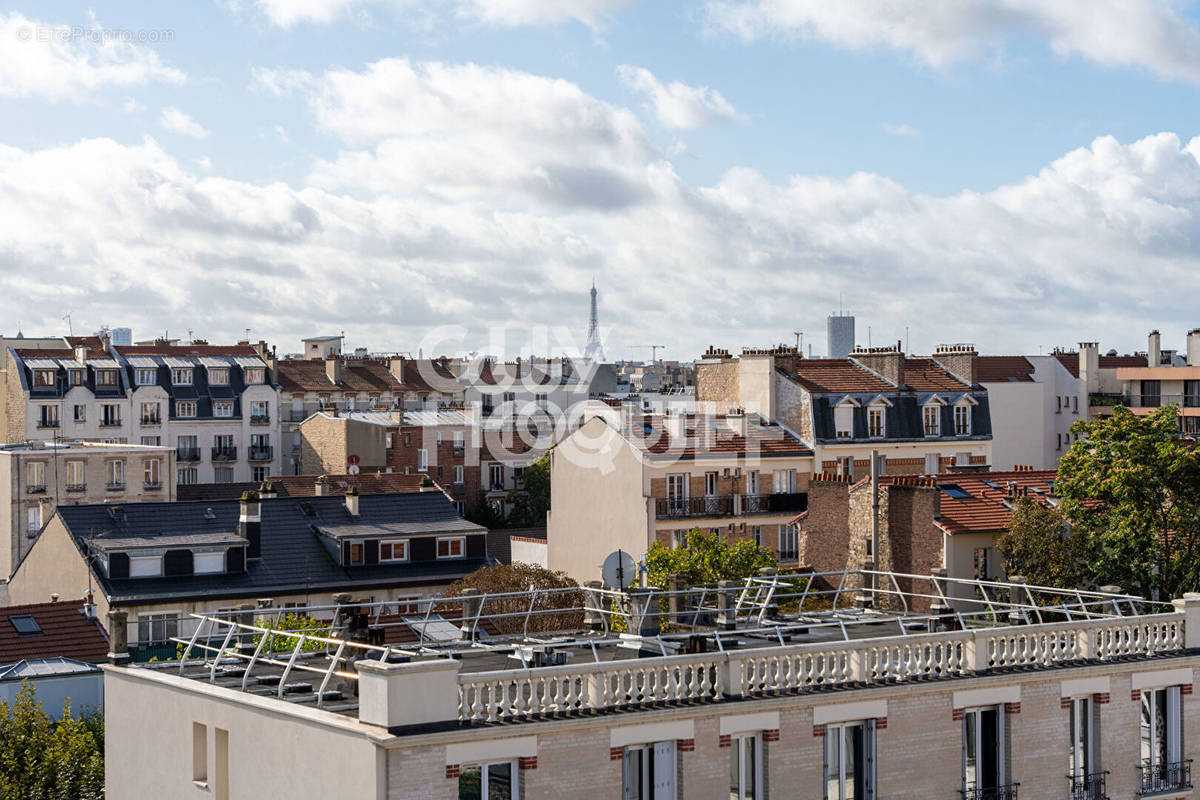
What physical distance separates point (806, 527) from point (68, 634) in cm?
2577

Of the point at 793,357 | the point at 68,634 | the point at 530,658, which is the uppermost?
the point at 793,357

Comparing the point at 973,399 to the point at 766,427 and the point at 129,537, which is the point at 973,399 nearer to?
the point at 766,427

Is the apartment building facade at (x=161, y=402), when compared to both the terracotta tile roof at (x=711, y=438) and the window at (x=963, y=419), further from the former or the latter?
the window at (x=963, y=419)

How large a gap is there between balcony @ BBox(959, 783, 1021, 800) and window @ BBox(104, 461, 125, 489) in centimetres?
6645

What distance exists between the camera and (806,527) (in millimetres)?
56812

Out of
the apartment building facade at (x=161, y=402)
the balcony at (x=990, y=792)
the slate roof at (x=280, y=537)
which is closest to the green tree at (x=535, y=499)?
the apartment building facade at (x=161, y=402)

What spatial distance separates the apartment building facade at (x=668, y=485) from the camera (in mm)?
63688

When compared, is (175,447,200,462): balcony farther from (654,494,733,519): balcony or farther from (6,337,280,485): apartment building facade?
(654,494,733,519): balcony

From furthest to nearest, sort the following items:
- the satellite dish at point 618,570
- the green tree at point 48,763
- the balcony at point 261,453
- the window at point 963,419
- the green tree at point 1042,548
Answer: the balcony at point 261,453 < the window at point 963,419 < the green tree at point 1042,548 < the green tree at point 48,763 < the satellite dish at point 618,570

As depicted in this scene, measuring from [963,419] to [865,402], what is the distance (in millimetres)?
5904

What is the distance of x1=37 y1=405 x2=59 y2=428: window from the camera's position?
102750mm

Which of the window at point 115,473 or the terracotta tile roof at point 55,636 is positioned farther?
the window at point 115,473

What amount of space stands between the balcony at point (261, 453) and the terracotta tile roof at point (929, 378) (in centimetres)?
5402

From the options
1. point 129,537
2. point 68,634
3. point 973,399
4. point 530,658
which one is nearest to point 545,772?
point 530,658
